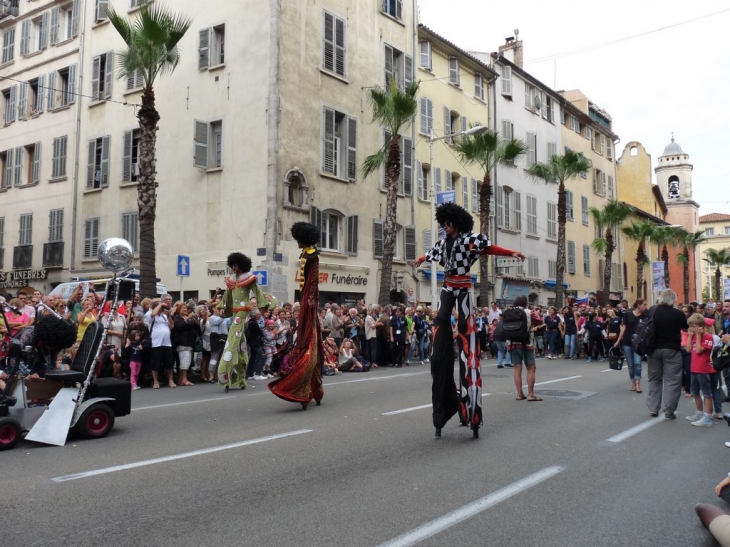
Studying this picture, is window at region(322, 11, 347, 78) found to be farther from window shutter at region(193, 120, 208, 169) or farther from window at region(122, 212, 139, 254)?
window at region(122, 212, 139, 254)

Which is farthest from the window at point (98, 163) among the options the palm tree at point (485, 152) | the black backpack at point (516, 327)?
the black backpack at point (516, 327)

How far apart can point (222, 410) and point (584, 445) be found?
16.5 ft

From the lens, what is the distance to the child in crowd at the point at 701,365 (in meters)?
9.25

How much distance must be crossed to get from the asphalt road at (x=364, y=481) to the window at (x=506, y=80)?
32946mm

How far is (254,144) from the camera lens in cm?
2439

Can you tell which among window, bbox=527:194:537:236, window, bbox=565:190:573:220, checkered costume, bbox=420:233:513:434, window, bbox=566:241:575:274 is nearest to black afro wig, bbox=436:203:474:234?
checkered costume, bbox=420:233:513:434

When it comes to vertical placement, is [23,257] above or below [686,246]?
below

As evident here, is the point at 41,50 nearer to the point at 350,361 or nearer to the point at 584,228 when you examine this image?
the point at 350,361

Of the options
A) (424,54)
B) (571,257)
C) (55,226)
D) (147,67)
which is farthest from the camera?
(571,257)

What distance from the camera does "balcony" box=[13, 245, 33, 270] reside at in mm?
30625

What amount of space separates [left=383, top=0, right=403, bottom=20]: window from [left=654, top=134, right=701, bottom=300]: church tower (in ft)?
165

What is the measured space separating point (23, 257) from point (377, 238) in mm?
16149

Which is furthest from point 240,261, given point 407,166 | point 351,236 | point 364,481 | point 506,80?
point 506,80

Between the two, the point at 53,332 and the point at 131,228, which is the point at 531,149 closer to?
the point at 131,228
